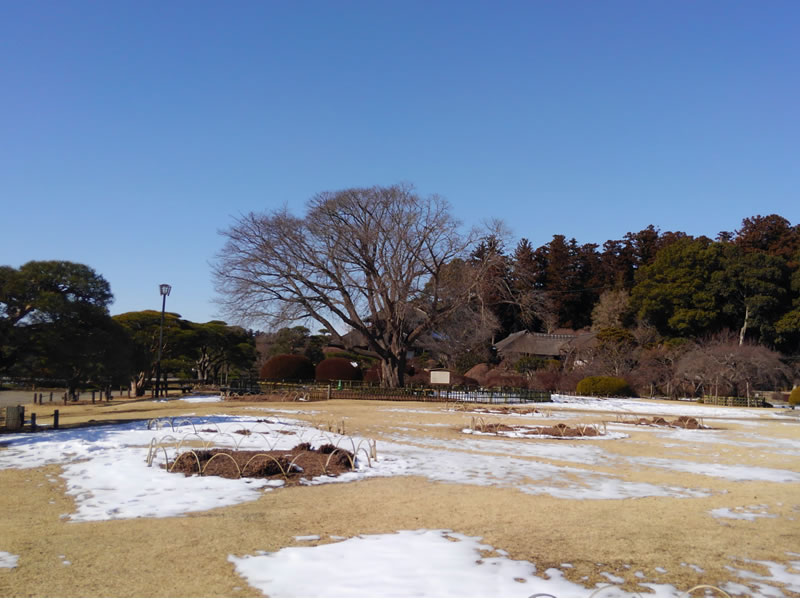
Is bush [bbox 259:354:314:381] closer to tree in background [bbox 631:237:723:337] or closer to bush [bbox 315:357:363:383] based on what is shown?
bush [bbox 315:357:363:383]

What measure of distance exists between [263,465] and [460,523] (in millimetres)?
4068

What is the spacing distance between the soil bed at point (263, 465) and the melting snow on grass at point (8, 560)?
401 cm

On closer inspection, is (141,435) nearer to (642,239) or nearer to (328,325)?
(328,325)

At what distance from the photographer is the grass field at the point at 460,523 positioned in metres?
5.36

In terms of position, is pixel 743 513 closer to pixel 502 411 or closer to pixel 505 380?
pixel 502 411

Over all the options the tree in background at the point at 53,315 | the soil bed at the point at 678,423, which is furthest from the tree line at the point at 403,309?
the soil bed at the point at 678,423

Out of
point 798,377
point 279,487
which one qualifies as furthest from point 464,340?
point 279,487

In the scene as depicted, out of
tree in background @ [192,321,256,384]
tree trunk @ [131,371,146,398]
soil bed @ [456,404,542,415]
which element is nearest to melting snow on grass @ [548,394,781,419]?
soil bed @ [456,404,542,415]

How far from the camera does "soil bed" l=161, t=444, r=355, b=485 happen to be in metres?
10.0

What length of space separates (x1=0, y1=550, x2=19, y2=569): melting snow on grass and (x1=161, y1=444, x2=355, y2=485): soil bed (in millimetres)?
4009

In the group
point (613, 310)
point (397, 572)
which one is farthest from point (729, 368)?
point (397, 572)

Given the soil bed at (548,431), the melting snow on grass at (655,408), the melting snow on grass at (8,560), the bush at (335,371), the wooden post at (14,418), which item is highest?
the bush at (335,371)

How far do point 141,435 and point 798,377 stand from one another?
43.4 metres

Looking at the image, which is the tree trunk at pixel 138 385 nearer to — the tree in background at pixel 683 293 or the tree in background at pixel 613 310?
the tree in background at pixel 613 310
